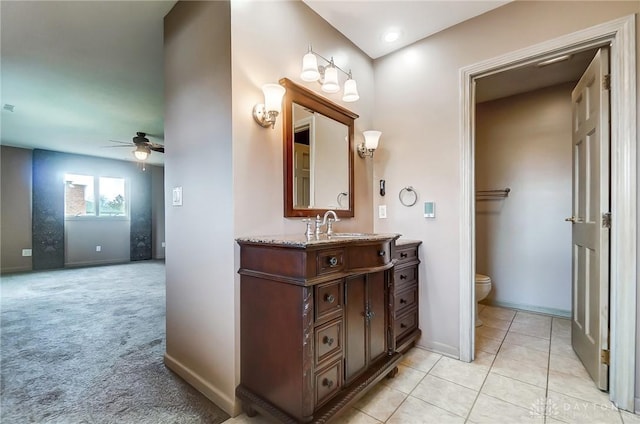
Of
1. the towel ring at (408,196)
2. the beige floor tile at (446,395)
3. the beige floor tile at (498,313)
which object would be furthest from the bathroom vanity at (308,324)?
the beige floor tile at (498,313)

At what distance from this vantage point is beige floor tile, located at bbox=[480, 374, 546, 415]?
1599 millimetres

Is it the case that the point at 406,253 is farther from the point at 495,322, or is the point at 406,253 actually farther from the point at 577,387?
the point at 495,322

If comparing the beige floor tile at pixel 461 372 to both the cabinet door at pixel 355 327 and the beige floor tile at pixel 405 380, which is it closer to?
the beige floor tile at pixel 405 380

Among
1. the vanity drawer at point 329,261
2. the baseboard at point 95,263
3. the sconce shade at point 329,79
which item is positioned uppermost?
the sconce shade at point 329,79

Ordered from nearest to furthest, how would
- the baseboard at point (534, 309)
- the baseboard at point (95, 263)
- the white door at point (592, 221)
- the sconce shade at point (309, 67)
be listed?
the white door at point (592, 221), the sconce shade at point (309, 67), the baseboard at point (534, 309), the baseboard at point (95, 263)

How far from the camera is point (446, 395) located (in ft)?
5.44

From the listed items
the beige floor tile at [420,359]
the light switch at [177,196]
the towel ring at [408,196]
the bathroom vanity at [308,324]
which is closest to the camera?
the bathroom vanity at [308,324]

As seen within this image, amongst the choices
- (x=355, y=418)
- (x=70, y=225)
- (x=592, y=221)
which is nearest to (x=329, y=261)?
(x=355, y=418)

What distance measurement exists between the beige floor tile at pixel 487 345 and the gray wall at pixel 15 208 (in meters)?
7.79

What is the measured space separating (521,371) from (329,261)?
5.45 feet

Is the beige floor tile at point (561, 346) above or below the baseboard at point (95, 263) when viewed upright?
above

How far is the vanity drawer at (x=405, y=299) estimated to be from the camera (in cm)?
207

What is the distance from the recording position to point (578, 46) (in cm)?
170

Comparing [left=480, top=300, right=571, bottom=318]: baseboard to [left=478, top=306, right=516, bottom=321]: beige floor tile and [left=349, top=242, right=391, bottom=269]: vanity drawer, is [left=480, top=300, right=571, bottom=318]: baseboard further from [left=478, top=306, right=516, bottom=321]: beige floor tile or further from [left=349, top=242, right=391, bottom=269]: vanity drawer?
[left=349, top=242, right=391, bottom=269]: vanity drawer
